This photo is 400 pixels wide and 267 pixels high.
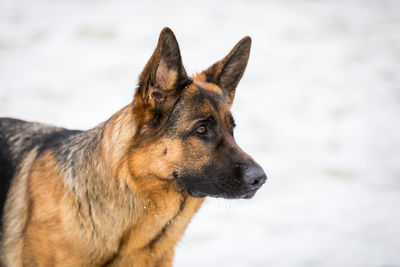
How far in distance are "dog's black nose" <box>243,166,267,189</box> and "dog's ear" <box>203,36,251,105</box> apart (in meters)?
0.88

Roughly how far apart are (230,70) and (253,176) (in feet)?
3.75

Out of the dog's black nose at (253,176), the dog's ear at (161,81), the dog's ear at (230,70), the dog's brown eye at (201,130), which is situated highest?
the dog's ear at (230,70)

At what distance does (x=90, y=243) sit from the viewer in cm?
356

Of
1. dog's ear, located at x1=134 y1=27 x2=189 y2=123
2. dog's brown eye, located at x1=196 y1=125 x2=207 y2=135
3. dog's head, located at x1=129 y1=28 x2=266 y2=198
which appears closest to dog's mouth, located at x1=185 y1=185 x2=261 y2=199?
dog's head, located at x1=129 y1=28 x2=266 y2=198

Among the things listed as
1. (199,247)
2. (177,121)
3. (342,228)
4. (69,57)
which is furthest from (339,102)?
(177,121)

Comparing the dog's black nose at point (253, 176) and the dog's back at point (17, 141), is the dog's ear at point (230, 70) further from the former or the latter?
the dog's back at point (17, 141)

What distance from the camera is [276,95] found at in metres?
9.39

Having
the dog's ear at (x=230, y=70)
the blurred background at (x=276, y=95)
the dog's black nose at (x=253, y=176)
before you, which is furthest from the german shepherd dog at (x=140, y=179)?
the blurred background at (x=276, y=95)

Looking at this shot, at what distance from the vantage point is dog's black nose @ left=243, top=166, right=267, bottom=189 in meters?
3.43

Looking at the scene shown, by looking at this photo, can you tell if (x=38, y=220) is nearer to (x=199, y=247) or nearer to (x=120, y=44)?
(x=199, y=247)

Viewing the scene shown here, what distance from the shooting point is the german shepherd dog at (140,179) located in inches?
136

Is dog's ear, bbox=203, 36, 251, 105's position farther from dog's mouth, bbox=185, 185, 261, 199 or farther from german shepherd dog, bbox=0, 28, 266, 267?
dog's mouth, bbox=185, 185, 261, 199

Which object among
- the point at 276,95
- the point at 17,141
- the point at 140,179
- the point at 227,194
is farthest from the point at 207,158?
the point at 276,95

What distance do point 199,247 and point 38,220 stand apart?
2.34 m
